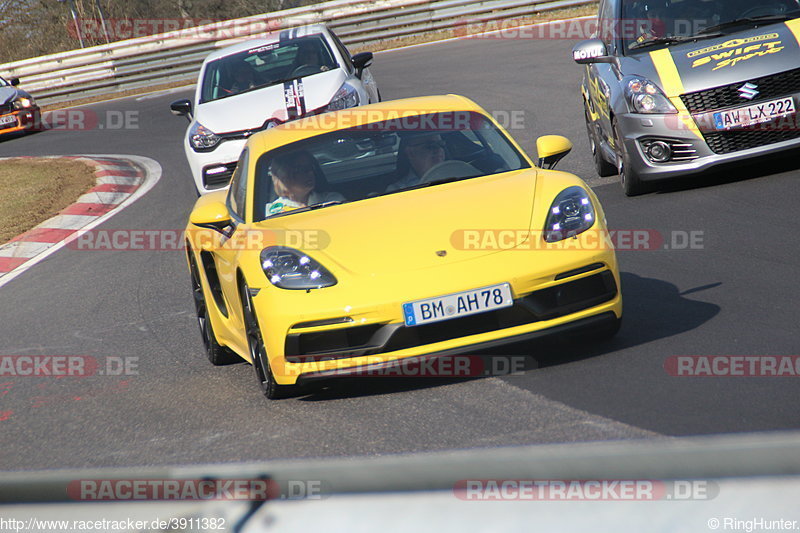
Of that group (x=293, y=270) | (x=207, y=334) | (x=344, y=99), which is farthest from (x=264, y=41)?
(x=293, y=270)

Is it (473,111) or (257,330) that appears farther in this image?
(473,111)

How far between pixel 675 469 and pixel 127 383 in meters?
5.05

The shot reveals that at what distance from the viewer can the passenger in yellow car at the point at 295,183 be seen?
5941 millimetres

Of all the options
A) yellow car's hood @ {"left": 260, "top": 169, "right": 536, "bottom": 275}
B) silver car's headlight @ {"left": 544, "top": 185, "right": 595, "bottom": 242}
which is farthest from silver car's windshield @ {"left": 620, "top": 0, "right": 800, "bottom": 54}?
silver car's headlight @ {"left": 544, "top": 185, "right": 595, "bottom": 242}

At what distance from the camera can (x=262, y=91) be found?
36.9 ft

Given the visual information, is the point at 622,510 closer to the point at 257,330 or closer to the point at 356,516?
the point at 356,516

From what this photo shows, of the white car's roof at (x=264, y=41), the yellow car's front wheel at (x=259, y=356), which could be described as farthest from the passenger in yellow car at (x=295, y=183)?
the white car's roof at (x=264, y=41)

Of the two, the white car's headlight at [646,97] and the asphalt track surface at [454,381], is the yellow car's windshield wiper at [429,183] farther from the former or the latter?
the white car's headlight at [646,97]

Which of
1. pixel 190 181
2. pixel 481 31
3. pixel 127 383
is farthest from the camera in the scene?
pixel 481 31

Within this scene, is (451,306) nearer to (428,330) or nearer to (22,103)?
(428,330)

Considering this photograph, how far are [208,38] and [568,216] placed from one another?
23545mm

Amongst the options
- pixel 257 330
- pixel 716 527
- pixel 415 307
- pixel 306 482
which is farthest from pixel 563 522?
pixel 257 330

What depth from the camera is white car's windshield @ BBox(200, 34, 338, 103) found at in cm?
1175

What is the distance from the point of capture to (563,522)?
5.43ft
